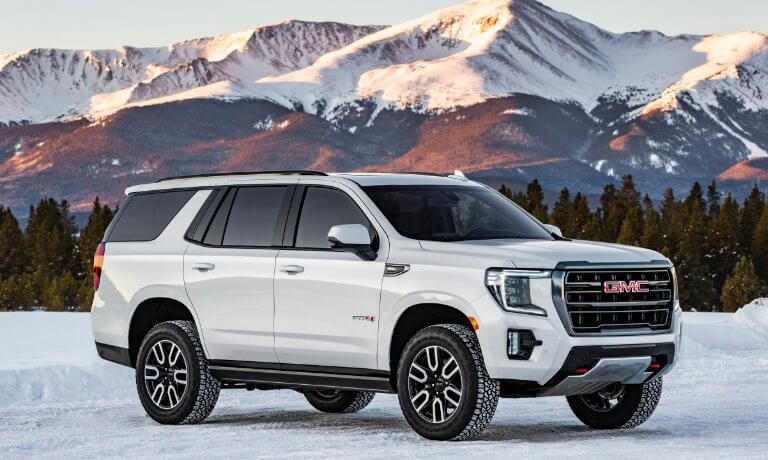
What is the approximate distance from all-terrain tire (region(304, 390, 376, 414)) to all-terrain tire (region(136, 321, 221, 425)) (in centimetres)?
151

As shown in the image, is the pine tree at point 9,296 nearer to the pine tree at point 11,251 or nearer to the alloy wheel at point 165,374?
the pine tree at point 11,251

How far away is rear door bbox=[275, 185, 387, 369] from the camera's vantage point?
11.0 meters

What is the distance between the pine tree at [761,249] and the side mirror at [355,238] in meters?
130

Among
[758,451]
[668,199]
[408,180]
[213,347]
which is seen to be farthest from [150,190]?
[668,199]

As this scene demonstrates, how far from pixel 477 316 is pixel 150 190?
165 inches

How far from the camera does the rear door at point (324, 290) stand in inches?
434

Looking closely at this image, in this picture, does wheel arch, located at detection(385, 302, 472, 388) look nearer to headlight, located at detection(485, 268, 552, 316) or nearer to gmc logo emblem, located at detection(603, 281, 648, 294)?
headlight, located at detection(485, 268, 552, 316)

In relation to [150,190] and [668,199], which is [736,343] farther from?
[668,199]

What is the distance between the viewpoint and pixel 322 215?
1170cm

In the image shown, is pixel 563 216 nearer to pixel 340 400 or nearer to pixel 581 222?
pixel 581 222

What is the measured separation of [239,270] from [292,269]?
2.09 ft

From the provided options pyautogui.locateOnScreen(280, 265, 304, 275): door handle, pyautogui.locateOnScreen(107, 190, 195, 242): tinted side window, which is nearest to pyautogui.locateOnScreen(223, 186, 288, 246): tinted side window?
pyautogui.locateOnScreen(280, 265, 304, 275): door handle

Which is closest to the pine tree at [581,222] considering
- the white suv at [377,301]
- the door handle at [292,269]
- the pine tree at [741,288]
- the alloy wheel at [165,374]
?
the pine tree at [741,288]

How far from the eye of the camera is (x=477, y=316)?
1035 centimetres
